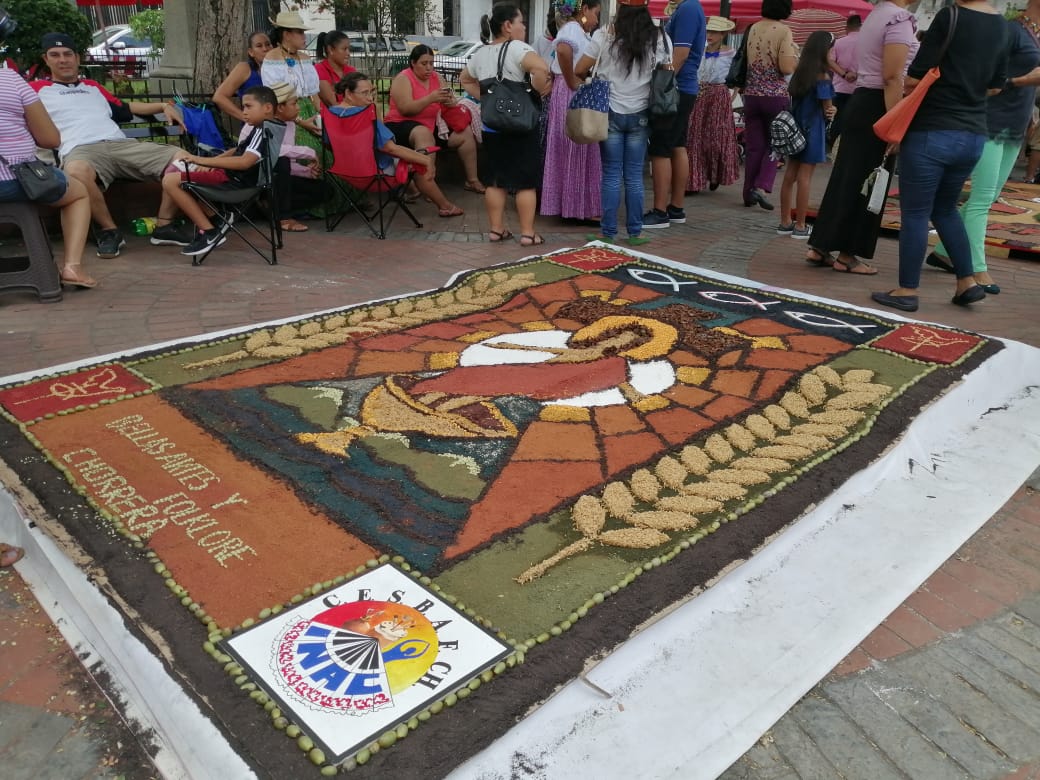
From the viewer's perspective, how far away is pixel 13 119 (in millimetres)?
3943

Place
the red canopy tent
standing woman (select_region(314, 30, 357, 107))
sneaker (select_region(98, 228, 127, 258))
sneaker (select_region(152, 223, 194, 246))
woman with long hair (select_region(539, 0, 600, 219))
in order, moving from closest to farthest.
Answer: sneaker (select_region(98, 228, 127, 258)) < sneaker (select_region(152, 223, 194, 246)) < woman with long hair (select_region(539, 0, 600, 219)) < standing woman (select_region(314, 30, 357, 107)) < the red canopy tent

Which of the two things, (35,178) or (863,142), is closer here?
(35,178)

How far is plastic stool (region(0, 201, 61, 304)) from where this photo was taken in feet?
13.3

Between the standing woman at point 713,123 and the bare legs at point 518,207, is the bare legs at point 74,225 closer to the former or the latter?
the bare legs at point 518,207

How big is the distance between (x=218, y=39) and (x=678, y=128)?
428 centimetres

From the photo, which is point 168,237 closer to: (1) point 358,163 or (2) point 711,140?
(1) point 358,163

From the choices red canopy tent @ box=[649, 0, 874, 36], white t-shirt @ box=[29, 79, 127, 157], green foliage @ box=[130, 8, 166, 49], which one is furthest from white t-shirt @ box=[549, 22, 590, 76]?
green foliage @ box=[130, 8, 166, 49]

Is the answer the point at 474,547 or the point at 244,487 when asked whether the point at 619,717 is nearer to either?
the point at 474,547

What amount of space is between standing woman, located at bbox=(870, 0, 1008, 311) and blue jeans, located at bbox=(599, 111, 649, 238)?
179 centimetres

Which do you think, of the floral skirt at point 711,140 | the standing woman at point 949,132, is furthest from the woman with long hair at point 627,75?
the floral skirt at point 711,140

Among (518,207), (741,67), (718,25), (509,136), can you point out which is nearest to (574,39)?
(509,136)

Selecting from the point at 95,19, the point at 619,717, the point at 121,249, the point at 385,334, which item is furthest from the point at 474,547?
the point at 95,19

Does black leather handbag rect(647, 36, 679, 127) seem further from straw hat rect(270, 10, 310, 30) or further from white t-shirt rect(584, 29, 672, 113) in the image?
straw hat rect(270, 10, 310, 30)

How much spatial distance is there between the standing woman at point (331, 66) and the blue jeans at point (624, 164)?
257 cm
